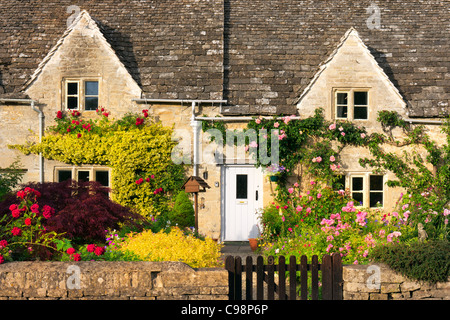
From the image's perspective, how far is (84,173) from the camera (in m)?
13.5

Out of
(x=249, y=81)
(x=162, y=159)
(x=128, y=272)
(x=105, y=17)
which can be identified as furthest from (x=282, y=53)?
(x=128, y=272)

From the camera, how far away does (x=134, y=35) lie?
1468 cm

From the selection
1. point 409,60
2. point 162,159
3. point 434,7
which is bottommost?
point 162,159

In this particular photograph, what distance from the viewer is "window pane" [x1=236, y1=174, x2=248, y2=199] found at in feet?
43.7

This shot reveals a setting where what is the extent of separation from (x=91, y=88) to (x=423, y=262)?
1056 centimetres

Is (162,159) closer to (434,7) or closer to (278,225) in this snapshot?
(278,225)

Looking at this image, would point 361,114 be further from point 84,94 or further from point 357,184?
point 84,94

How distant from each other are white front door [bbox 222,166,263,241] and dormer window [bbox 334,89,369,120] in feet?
10.1

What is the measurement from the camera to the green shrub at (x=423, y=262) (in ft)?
21.5

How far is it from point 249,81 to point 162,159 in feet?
11.8

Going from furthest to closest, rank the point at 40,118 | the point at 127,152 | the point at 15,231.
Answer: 1. the point at 40,118
2. the point at 127,152
3. the point at 15,231

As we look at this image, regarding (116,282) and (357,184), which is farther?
(357,184)

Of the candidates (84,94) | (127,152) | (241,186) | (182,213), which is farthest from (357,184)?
(84,94)

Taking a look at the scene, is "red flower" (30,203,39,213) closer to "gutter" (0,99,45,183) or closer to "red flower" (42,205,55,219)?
"red flower" (42,205,55,219)
